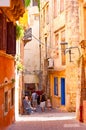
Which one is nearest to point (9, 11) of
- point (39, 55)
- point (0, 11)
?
point (0, 11)

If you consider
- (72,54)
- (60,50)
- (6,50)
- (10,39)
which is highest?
(60,50)

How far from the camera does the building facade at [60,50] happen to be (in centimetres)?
2988

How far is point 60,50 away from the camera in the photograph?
109ft

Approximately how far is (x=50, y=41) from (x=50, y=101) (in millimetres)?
5279

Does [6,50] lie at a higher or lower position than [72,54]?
lower

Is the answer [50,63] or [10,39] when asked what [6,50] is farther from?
[50,63]

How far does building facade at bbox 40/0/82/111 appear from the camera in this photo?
29.9 meters

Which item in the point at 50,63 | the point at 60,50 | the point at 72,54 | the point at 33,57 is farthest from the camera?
the point at 33,57

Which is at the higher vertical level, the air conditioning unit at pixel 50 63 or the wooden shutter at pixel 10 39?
the wooden shutter at pixel 10 39

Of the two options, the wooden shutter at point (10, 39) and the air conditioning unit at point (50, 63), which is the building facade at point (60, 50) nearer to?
the air conditioning unit at point (50, 63)

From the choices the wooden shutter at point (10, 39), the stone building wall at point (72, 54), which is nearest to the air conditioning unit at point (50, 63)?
the stone building wall at point (72, 54)

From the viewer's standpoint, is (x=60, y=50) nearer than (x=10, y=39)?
No

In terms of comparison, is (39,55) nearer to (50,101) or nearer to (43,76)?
(43,76)

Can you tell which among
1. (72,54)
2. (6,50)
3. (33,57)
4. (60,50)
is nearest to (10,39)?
(6,50)
